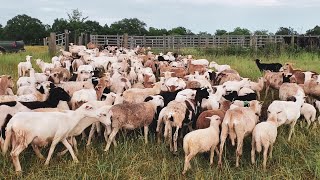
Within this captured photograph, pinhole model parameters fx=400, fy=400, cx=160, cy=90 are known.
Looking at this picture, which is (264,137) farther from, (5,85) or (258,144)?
(5,85)

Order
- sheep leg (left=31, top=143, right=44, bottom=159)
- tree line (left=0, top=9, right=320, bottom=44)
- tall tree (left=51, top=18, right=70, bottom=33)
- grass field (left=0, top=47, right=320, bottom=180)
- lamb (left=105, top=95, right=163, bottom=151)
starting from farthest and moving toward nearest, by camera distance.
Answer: tree line (left=0, top=9, right=320, bottom=44) → tall tree (left=51, top=18, right=70, bottom=33) → lamb (left=105, top=95, right=163, bottom=151) → sheep leg (left=31, top=143, right=44, bottom=159) → grass field (left=0, top=47, right=320, bottom=180)

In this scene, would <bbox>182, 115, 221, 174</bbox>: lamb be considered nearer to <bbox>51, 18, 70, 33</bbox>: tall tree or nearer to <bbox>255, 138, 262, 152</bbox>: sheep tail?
<bbox>255, 138, 262, 152</bbox>: sheep tail

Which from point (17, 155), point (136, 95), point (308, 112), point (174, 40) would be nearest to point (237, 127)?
point (308, 112)

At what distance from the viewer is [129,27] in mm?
71000

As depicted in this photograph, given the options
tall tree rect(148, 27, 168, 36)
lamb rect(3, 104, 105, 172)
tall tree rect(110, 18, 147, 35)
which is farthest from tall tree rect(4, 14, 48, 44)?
lamb rect(3, 104, 105, 172)

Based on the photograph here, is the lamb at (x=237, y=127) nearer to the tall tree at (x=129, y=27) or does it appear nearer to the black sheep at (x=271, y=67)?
the black sheep at (x=271, y=67)

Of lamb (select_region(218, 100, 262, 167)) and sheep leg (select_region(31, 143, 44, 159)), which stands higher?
lamb (select_region(218, 100, 262, 167))

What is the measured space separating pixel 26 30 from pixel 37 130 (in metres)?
65.3

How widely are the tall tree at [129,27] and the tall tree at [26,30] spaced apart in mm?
11924


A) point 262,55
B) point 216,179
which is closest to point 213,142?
point 216,179

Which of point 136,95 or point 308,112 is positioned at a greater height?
→ point 136,95

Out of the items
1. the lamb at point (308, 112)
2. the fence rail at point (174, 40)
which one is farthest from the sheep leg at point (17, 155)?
the fence rail at point (174, 40)

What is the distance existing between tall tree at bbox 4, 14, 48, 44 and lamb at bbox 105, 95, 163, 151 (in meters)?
58.7

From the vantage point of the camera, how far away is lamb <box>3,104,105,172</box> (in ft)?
19.2
